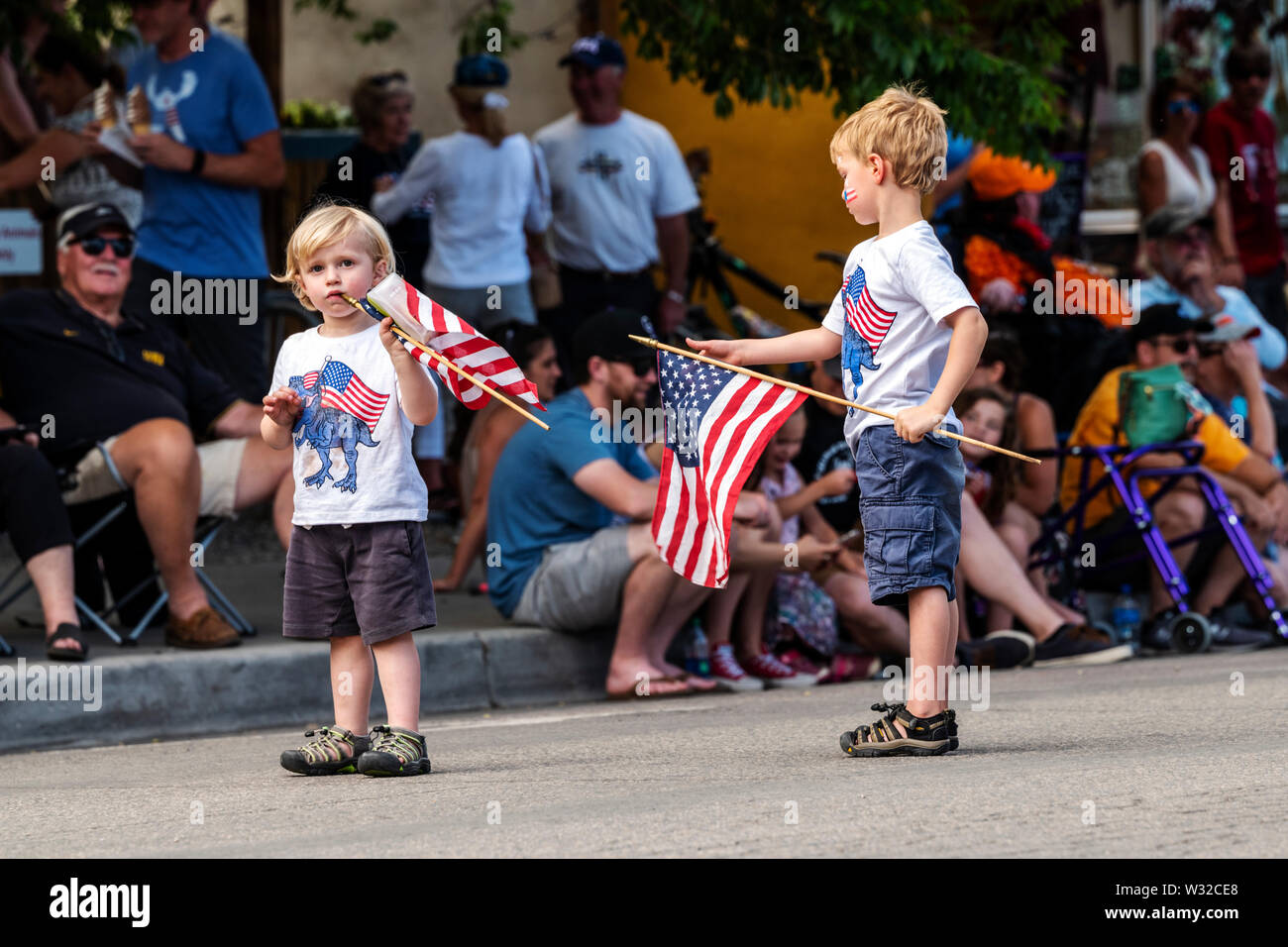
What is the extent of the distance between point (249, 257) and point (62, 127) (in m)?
1.19

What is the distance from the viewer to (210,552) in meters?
11.1

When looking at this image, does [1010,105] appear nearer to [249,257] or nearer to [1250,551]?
[1250,551]

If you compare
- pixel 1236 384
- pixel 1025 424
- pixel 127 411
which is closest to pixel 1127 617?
pixel 1025 424

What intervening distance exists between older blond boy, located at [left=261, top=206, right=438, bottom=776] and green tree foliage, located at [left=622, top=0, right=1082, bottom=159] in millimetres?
4161

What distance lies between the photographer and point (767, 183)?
47.8 ft

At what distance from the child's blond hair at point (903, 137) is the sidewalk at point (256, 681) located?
3.12 m

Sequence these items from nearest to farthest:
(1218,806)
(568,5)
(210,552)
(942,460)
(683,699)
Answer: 1. (1218,806)
2. (942,460)
3. (683,699)
4. (210,552)
5. (568,5)

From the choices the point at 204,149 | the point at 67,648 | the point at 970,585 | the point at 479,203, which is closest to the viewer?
the point at 67,648

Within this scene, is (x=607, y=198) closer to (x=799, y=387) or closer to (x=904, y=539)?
(x=799, y=387)

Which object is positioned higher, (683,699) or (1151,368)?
(1151,368)

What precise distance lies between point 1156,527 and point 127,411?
16.0 feet

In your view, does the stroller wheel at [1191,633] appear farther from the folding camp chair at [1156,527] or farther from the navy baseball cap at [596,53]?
the navy baseball cap at [596,53]

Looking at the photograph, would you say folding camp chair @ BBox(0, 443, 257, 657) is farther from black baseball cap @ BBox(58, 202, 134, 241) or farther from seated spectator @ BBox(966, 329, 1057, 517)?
seated spectator @ BBox(966, 329, 1057, 517)

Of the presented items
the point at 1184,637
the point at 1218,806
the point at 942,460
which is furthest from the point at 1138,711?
the point at 1184,637
